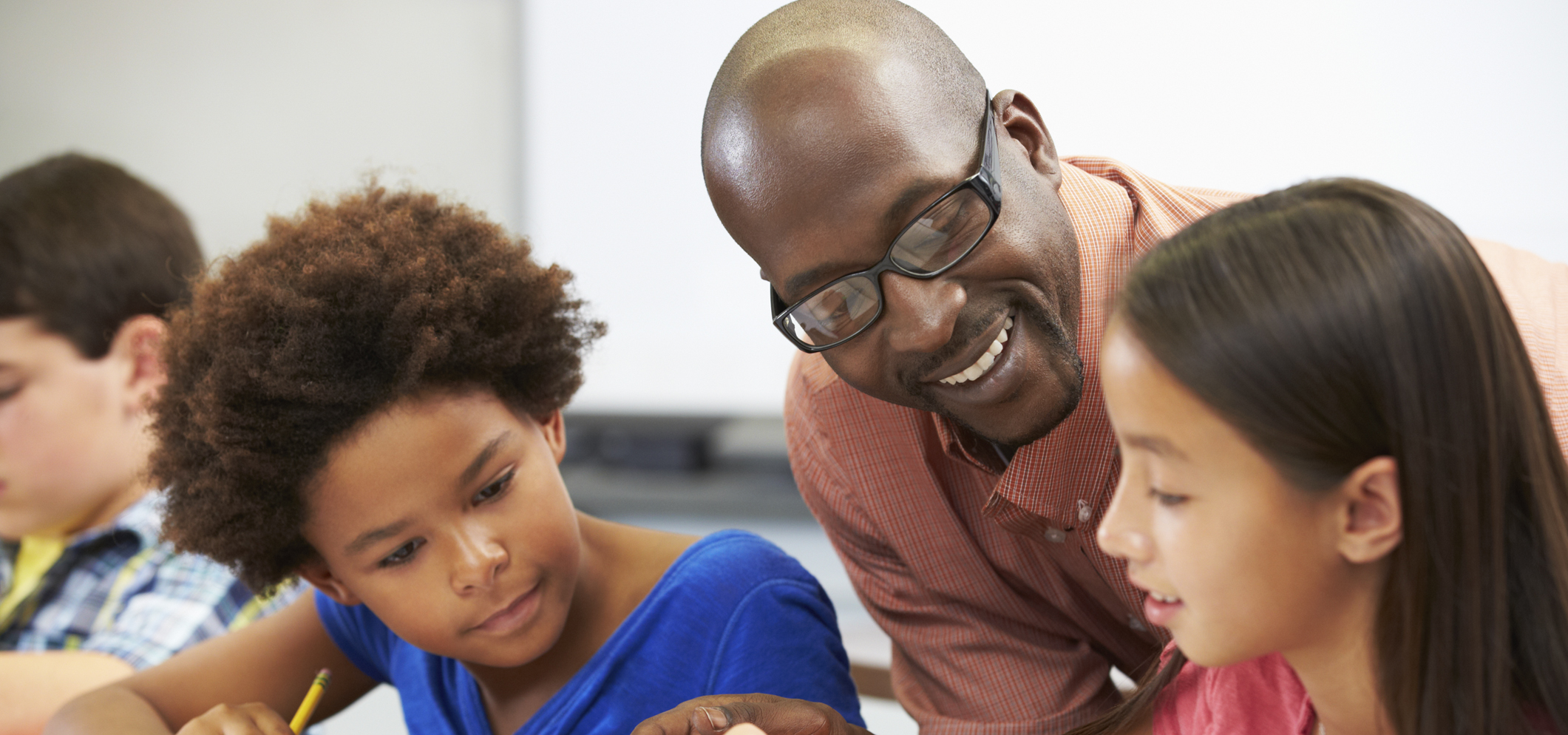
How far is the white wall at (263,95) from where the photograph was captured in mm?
3295

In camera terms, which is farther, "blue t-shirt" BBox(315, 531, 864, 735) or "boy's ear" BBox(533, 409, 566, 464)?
"boy's ear" BBox(533, 409, 566, 464)

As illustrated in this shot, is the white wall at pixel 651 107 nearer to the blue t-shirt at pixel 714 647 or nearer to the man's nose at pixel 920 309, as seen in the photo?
the blue t-shirt at pixel 714 647

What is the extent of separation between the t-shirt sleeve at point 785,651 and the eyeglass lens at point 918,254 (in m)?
0.33

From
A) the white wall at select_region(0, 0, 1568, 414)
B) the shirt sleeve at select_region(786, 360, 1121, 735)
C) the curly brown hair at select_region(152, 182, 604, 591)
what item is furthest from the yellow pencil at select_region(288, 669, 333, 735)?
the white wall at select_region(0, 0, 1568, 414)

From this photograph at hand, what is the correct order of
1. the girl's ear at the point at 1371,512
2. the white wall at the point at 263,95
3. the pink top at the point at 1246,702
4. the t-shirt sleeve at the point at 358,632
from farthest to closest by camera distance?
the white wall at the point at 263,95
the t-shirt sleeve at the point at 358,632
the pink top at the point at 1246,702
the girl's ear at the point at 1371,512

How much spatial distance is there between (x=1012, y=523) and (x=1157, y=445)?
47 cm

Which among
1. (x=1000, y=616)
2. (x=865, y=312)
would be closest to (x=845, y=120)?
(x=865, y=312)

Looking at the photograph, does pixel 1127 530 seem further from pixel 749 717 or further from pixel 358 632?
pixel 358 632

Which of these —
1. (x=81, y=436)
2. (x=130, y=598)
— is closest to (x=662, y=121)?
(x=81, y=436)

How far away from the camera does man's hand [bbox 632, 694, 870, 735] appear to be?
0.97 meters

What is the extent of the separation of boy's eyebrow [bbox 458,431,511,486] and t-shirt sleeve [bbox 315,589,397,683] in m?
0.41

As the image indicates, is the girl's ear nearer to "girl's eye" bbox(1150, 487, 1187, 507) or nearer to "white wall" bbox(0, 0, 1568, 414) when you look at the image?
"girl's eye" bbox(1150, 487, 1187, 507)

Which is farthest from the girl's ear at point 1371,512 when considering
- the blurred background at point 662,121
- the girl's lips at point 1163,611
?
the blurred background at point 662,121

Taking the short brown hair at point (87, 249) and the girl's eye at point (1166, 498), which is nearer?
the girl's eye at point (1166, 498)
